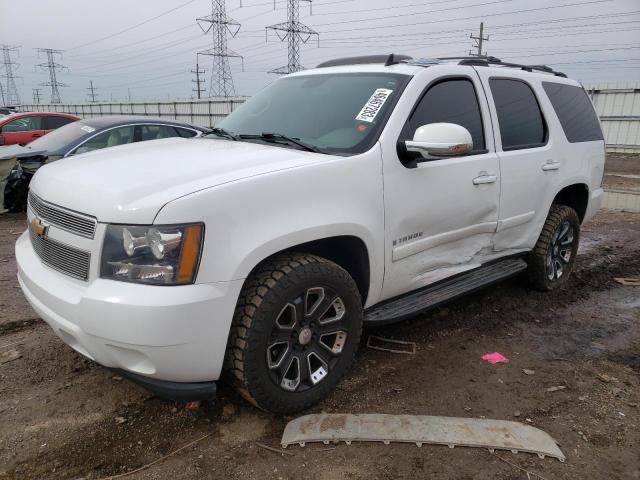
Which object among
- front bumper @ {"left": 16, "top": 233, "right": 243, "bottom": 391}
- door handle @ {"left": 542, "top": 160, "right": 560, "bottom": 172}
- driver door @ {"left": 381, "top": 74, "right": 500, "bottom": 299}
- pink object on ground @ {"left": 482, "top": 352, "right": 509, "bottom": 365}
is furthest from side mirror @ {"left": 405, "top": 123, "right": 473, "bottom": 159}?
door handle @ {"left": 542, "top": 160, "right": 560, "bottom": 172}

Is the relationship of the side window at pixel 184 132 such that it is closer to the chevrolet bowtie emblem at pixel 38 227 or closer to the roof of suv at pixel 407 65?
the roof of suv at pixel 407 65

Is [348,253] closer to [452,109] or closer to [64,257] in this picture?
[452,109]

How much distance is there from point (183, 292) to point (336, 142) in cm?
136

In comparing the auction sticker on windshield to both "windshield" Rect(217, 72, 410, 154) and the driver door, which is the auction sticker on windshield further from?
the driver door

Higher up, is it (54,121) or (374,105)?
(374,105)

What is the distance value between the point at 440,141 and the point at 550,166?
1.90 meters

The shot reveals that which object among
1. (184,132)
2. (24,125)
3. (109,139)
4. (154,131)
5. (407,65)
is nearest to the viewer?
(407,65)

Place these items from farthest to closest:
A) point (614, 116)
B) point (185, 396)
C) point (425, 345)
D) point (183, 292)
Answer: point (614, 116) < point (425, 345) < point (185, 396) < point (183, 292)

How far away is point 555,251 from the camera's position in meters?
4.88

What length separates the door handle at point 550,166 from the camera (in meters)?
4.26

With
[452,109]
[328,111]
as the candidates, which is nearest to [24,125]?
[328,111]

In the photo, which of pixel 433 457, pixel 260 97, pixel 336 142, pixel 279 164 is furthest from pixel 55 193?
pixel 433 457

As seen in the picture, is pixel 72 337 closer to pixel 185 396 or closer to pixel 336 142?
pixel 185 396

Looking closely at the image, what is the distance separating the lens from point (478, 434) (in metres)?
2.69
